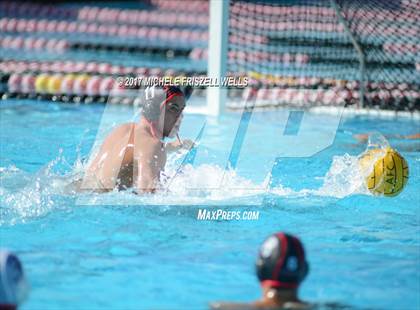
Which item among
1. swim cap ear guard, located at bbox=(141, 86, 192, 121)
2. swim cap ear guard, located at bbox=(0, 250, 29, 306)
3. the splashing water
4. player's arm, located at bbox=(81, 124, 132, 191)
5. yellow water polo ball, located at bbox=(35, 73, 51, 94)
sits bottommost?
yellow water polo ball, located at bbox=(35, 73, 51, 94)

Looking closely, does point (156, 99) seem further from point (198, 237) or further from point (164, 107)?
point (198, 237)

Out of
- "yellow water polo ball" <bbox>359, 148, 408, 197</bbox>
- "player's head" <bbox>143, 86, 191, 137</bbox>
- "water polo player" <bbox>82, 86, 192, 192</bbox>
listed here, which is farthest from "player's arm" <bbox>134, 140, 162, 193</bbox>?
"yellow water polo ball" <bbox>359, 148, 408, 197</bbox>

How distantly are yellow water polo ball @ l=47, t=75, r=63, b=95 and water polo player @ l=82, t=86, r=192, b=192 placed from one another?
4231 mm

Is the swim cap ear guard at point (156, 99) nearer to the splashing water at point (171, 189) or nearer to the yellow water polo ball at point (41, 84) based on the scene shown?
the splashing water at point (171, 189)

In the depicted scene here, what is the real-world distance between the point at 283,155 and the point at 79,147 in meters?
1.60

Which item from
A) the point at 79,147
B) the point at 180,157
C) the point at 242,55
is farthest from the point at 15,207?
the point at 242,55

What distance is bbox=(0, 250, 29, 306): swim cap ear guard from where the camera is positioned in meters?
2.82

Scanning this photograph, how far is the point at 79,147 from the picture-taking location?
6.89m

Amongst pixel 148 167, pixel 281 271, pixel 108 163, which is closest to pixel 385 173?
pixel 148 167

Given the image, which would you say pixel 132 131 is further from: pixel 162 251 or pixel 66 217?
pixel 162 251

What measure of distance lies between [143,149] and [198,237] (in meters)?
0.64

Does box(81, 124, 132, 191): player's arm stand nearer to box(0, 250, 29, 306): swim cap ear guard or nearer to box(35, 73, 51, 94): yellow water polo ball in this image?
box(0, 250, 29, 306): swim cap ear guard

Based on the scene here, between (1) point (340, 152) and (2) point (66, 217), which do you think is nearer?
(2) point (66, 217)

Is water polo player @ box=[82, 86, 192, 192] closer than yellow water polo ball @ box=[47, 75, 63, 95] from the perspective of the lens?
Yes
